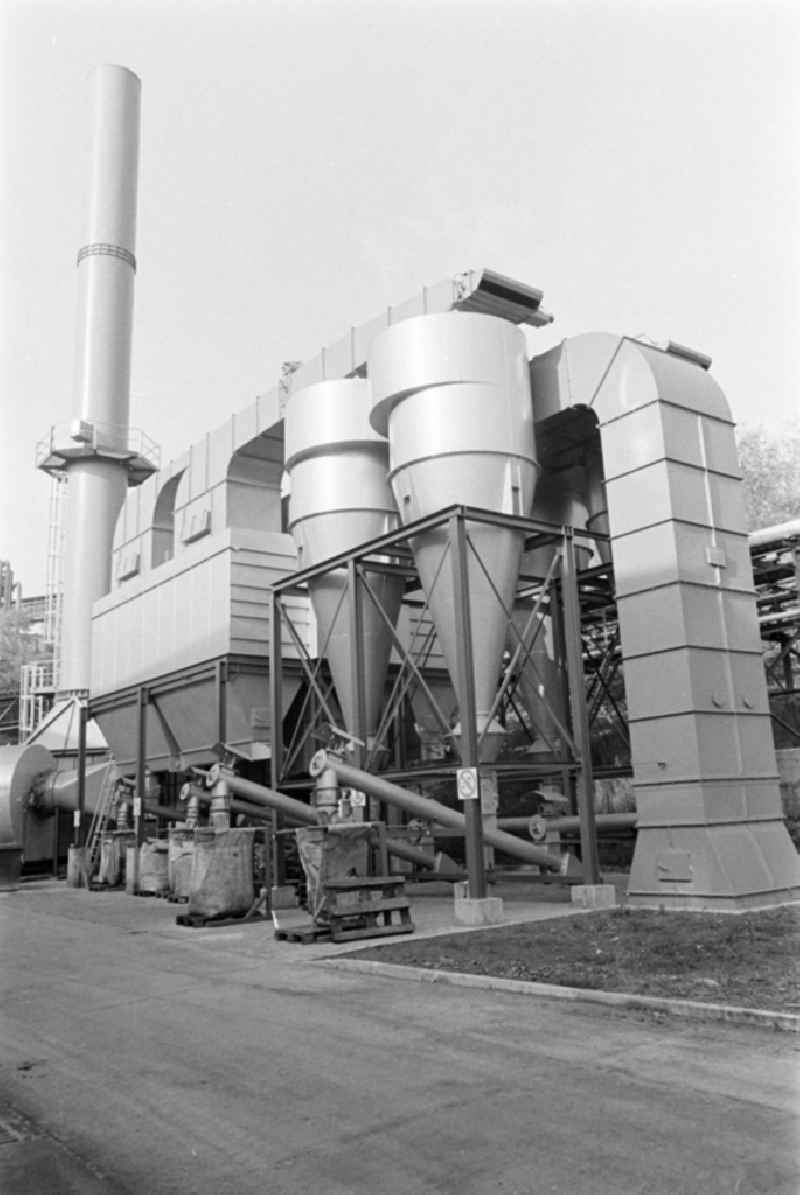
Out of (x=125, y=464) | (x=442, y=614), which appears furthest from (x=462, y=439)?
(x=125, y=464)

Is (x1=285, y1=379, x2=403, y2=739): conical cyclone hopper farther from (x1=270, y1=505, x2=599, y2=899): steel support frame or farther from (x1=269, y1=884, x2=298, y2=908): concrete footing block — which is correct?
(x1=269, y1=884, x2=298, y2=908): concrete footing block

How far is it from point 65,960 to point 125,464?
85.5 feet

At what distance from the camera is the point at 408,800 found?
1330 cm

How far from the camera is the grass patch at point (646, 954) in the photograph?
7.44 metres

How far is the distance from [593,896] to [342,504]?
24.9ft

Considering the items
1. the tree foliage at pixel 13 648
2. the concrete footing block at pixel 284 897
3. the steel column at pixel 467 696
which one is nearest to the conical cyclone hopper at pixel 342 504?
the concrete footing block at pixel 284 897

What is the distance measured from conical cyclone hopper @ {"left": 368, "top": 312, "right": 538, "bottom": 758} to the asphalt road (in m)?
6.37

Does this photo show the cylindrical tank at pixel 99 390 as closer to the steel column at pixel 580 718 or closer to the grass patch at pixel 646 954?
the steel column at pixel 580 718

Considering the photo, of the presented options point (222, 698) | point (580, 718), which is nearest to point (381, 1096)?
point (580, 718)

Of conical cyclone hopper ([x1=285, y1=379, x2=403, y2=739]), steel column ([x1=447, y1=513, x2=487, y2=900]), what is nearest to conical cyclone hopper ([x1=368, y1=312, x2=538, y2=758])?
steel column ([x1=447, y1=513, x2=487, y2=900])

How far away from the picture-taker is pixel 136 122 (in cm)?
3838

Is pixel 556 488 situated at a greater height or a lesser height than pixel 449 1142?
greater

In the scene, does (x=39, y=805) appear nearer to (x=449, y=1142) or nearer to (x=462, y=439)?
(x=462, y=439)

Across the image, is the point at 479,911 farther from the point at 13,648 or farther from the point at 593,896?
the point at 13,648
